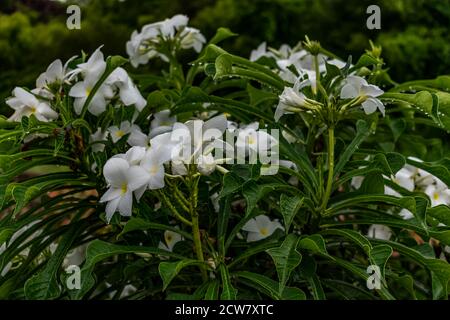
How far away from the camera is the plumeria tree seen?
3.66 feet

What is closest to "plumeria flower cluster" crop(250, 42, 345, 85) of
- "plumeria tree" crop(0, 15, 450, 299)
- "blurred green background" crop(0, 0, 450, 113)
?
"plumeria tree" crop(0, 15, 450, 299)

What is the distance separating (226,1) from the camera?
448cm

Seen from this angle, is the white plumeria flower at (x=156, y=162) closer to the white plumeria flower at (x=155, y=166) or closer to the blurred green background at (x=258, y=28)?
the white plumeria flower at (x=155, y=166)

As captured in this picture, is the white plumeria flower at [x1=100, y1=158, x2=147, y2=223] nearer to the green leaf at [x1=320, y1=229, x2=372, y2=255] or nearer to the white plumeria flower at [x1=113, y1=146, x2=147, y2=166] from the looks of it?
the white plumeria flower at [x1=113, y1=146, x2=147, y2=166]

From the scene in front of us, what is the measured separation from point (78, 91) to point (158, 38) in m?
0.43

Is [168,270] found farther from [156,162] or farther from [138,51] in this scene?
[138,51]

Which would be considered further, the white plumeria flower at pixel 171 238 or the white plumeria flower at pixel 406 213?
the white plumeria flower at pixel 406 213

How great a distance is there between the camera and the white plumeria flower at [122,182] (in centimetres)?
110

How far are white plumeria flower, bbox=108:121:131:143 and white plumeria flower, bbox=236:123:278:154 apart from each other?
0.25 m

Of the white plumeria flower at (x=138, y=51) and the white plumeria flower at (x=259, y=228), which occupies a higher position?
the white plumeria flower at (x=138, y=51)

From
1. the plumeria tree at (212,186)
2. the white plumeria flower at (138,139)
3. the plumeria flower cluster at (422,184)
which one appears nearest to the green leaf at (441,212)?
the plumeria tree at (212,186)

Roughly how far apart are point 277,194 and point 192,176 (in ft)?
0.85

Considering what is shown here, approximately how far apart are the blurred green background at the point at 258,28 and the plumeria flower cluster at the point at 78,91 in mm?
2630
